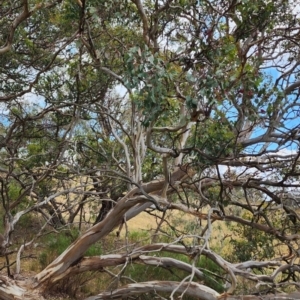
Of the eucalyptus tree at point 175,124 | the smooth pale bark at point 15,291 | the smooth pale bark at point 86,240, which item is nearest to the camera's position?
the eucalyptus tree at point 175,124

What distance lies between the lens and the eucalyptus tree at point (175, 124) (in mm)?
3758

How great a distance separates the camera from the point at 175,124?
6.30m

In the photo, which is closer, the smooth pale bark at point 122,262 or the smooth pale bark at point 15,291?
the smooth pale bark at point 15,291

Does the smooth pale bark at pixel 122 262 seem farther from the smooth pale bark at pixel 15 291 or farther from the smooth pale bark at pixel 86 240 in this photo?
the smooth pale bark at pixel 15 291

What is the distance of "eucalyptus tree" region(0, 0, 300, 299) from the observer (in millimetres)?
3758

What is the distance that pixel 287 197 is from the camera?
16.7 feet

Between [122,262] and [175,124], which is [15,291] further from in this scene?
[175,124]

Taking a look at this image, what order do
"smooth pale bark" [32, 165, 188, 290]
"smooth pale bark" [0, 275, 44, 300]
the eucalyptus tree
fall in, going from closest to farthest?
1. the eucalyptus tree
2. "smooth pale bark" [0, 275, 44, 300]
3. "smooth pale bark" [32, 165, 188, 290]

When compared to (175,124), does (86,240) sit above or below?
below


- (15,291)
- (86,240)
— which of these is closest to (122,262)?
(86,240)

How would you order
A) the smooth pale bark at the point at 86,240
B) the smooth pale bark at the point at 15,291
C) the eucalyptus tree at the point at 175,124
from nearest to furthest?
the eucalyptus tree at the point at 175,124 → the smooth pale bark at the point at 15,291 → the smooth pale bark at the point at 86,240

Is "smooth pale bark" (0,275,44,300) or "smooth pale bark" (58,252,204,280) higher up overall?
"smooth pale bark" (58,252,204,280)

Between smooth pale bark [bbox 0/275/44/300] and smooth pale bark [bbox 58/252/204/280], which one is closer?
smooth pale bark [bbox 0/275/44/300]

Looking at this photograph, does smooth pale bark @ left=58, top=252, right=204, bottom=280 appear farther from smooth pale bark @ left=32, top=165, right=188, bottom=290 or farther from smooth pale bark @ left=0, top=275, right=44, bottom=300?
smooth pale bark @ left=0, top=275, right=44, bottom=300
